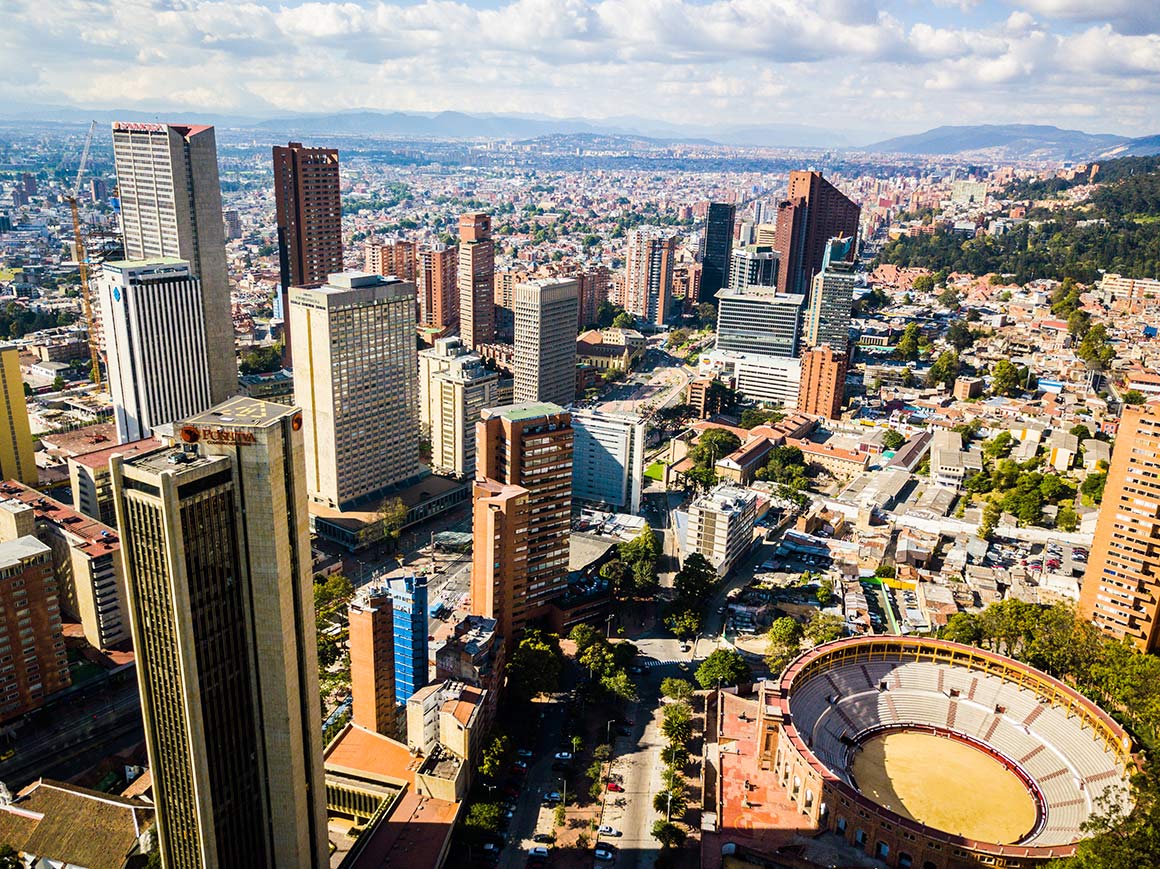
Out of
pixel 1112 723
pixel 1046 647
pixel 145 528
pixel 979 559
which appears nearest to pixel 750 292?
pixel 979 559

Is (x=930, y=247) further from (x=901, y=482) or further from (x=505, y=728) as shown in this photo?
(x=505, y=728)

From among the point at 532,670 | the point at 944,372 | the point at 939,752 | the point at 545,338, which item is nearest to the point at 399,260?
the point at 545,338

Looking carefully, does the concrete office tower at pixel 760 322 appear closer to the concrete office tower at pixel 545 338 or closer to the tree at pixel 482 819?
the concrete office tower at pixel 545 338

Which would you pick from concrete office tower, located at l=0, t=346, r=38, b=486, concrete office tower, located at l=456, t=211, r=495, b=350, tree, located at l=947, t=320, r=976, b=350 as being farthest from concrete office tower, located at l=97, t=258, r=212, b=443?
tree, located at l=947, t=320, r=976, b=350

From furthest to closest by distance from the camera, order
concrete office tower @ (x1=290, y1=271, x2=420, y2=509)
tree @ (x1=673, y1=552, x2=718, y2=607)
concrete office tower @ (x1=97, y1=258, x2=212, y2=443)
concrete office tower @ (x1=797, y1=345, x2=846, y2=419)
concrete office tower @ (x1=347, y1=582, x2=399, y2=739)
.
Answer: concrete office tower @ (x1=797, y1=345, x2=846, y2=419) → concrete office tower @ (x1=97, y1=258, x2=212, y2=443) → concrete office tower @ (x1=290, y1=271, x2=420, y2=509) → tree @ (x1=673, y1=552, x2=718, y2=607) → concrete office tower @ (x1=347, y1=582, x2=399, y2=739)

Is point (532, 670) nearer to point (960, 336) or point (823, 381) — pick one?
point (823, 381)

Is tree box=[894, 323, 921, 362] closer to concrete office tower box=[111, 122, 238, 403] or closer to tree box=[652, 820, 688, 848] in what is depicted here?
concrete office tower box=[111, 122, 238, 403]
